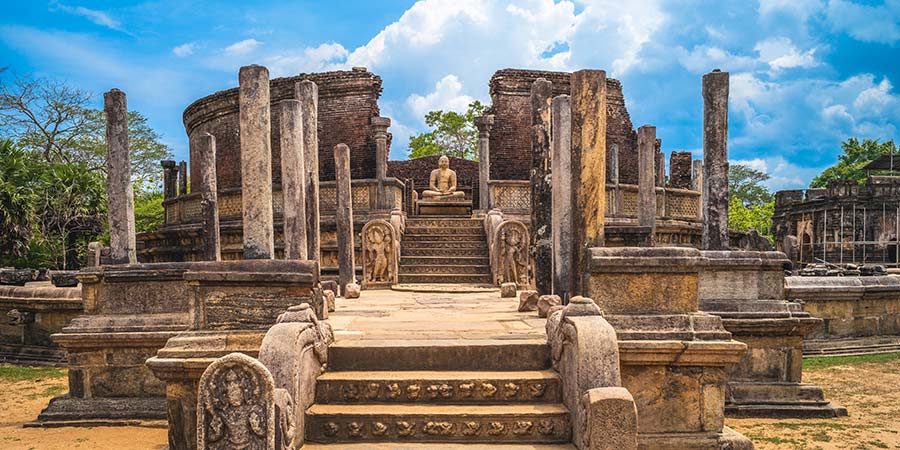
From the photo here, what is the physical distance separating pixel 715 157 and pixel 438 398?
219 inches

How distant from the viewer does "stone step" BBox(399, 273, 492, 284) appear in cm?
1318

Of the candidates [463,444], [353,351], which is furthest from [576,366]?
[353,351]

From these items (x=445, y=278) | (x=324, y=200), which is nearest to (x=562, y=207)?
(x=445, y=278)

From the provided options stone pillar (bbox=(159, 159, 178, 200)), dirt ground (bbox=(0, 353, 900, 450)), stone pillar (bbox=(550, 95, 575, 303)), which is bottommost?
dirt ground (bbox=(0, 353, 900, 450))

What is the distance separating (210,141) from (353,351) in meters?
9.03

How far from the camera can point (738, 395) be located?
7176 mm

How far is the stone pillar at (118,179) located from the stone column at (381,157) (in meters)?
7.86

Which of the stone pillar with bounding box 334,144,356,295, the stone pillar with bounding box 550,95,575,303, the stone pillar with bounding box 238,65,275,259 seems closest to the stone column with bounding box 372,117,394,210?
the stone pillar with bounding box 334,144,356,295

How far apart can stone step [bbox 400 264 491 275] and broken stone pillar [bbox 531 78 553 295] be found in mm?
4895

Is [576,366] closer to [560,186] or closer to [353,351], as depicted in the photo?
[353,351]

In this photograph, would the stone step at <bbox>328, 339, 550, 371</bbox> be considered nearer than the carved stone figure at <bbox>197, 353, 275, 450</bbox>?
No

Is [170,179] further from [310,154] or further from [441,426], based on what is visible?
[441,426]

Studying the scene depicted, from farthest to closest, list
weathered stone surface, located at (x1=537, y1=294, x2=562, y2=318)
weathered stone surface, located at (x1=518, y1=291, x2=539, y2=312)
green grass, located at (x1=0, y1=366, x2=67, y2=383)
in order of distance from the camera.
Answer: green grass, located at (x1=0, y1=366, x2=67, y2=383) → weathered stone surface, located at (x1=518, y1=291, x2=539, y2=312) → weathered stone surface, located at (x1=537, y1=294, x2=562, y2=318)

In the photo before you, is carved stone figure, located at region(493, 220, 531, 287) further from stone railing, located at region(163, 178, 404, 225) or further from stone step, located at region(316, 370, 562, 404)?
stone step, located at region(316, 370, 562, 404)
